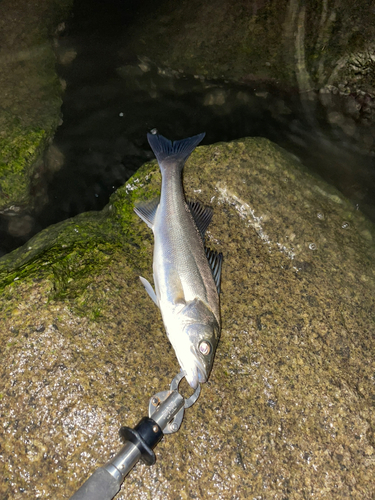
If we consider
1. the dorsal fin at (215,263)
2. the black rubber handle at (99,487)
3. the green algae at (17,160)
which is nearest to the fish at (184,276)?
the dorsal fin at (215,263)

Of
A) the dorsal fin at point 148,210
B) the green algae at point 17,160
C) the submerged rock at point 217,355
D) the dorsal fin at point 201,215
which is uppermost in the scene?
the green algae at point 17,160

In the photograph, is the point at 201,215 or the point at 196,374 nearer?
the point at 196,374

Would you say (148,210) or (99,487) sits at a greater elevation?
(148,210)

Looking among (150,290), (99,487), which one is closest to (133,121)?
(150,290)

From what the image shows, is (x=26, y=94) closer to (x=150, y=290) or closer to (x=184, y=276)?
(x=150, y=290)

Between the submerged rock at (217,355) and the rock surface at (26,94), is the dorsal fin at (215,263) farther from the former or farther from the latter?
the rock surface at (26,94)

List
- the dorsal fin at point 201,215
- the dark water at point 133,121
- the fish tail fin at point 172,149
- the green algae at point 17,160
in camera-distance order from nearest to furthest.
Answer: the dorsal fin at point 201,215 < the fish tail fin at point 172,149 < the green algae at point 17,160 < the dark water at point 133,121

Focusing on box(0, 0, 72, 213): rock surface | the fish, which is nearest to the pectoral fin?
the fish
